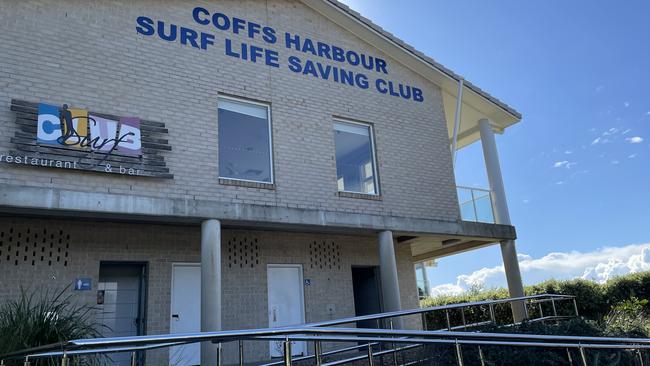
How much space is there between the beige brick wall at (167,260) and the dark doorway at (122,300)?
8.2 inches

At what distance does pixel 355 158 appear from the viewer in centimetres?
1155

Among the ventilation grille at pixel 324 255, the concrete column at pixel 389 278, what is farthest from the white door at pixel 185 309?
the concrete column at pixel 389 278

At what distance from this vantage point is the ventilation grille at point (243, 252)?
10.4 m

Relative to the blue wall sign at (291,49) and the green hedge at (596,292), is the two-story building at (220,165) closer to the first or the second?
the blue wall sign at (291,49)

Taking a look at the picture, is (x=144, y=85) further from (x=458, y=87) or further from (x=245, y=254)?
(x=458, y=87)

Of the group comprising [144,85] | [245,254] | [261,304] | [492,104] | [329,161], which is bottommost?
[261,304]

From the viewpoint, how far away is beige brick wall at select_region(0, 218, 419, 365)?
28.2ft

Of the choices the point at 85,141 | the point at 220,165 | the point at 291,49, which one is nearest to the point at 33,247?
the point at 85,141

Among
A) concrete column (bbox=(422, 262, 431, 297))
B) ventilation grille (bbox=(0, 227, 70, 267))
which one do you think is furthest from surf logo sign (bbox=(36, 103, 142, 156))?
concrete column (bbox=(422, 262, 431, 297))

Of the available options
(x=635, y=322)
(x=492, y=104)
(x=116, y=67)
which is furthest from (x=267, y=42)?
(x=635, y=322)

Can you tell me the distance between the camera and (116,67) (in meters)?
9.04

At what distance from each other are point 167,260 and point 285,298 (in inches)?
98.4

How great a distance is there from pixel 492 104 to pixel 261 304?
789cm

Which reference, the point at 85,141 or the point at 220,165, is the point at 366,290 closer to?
the point at 220,165
